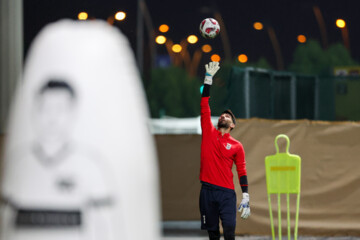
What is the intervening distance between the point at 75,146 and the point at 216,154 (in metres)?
6.69

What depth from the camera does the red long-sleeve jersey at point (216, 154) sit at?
29.1 feet

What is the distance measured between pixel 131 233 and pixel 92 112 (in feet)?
1.27

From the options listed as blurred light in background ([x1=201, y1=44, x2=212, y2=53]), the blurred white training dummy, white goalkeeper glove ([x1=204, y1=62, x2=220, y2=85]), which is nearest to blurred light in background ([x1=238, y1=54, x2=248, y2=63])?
blurred light in background ([x1=201, y1=44, x2=212, y2=53])

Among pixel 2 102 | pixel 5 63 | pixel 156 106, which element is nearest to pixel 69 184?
pixel 2 102

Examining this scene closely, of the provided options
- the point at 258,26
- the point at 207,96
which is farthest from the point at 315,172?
the point at 258,26

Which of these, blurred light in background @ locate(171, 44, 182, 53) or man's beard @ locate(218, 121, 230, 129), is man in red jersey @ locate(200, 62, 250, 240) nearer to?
man's beard @ locate(218, 121, 230, 129)

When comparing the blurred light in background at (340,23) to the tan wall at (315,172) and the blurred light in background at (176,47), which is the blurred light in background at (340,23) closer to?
the tan wall at (315,172)

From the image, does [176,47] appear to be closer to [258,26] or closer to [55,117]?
[258,26]

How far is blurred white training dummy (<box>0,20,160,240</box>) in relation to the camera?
2268 millimetres

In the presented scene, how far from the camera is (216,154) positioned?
8898 millimetres

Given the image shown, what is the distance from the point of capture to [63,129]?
2.27 meters

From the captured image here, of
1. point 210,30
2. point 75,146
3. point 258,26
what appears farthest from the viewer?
point 258,26

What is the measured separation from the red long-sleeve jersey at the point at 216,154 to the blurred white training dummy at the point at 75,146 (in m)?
6.43

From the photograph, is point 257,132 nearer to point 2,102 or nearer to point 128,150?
point 2,102
